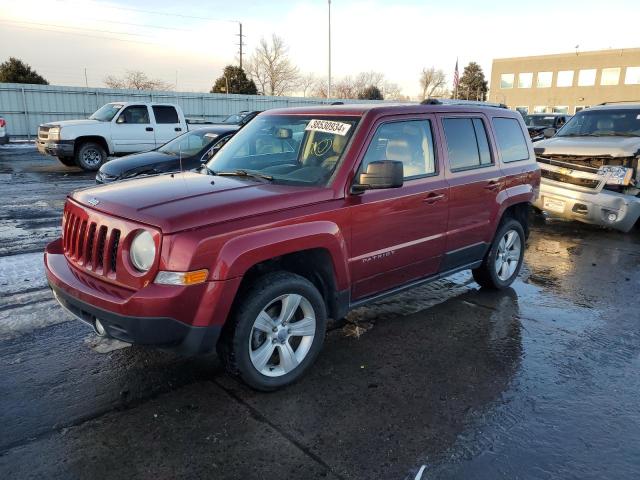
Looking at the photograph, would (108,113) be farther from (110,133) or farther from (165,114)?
(165,114)

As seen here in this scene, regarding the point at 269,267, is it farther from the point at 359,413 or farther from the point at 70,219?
the point at 70,219

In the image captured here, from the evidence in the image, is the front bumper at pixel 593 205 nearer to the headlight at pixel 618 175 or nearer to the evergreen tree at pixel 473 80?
the headlight at pixel 618 175

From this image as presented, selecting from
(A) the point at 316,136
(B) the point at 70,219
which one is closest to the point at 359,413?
(A) the point at 316,136

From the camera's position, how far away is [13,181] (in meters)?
12.7

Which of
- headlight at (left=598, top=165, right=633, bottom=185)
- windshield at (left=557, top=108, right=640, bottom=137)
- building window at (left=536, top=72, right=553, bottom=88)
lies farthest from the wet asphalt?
building window at (left=536, top=72, right=553, bottom=88)

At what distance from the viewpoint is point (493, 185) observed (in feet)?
16.5

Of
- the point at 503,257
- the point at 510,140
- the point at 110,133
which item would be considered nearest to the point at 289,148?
the point at 510,140

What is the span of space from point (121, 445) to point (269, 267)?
138 cm

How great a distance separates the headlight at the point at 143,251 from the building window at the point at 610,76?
212ft

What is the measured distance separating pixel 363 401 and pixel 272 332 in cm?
75

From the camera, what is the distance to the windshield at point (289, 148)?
3.84m

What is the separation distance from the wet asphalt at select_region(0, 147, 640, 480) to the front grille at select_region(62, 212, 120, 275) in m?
0.86

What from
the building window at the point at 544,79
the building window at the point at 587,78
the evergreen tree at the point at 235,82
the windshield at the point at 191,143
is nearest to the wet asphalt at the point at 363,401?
the windshield at the point at 191,143

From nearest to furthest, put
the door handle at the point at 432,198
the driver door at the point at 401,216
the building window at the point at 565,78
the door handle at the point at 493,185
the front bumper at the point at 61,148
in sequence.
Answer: the driver door at the point at 401,216
the door handle at the point at 432,198
the door handle at the point at 493,185
the front bumper at the point at 61,148
the building window at the point at 565,78
